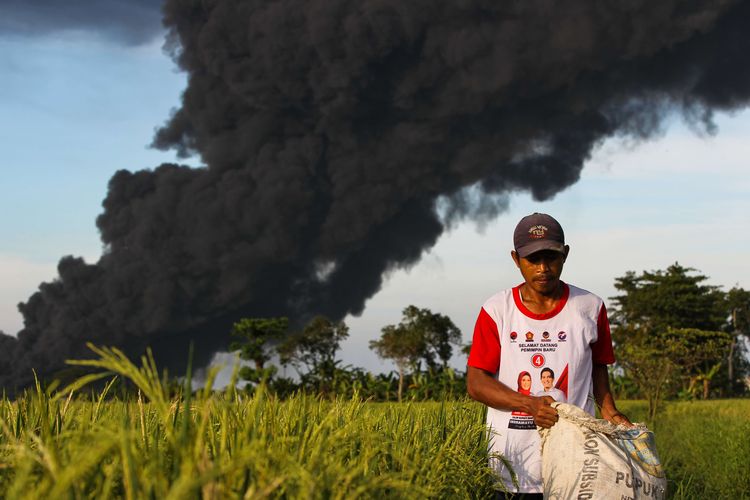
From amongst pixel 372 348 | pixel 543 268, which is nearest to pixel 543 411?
pixel 543 268

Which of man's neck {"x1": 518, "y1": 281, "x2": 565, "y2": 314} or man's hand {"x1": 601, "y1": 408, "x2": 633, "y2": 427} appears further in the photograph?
man's neck {"x1": 518, "y1": 281, "x2": 565, "y2": 314}

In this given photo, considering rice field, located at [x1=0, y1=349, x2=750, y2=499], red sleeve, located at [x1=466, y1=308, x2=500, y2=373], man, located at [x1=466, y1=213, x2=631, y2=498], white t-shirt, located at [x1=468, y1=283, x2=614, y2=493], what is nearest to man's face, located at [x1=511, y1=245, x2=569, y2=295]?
man, located at [x1=466, y1=213, x2=631, y2=498]

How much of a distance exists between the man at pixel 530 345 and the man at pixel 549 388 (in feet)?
0.08

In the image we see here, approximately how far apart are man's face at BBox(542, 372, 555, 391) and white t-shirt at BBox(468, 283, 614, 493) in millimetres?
20

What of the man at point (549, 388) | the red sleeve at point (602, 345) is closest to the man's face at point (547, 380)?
the man at point (549, 388)

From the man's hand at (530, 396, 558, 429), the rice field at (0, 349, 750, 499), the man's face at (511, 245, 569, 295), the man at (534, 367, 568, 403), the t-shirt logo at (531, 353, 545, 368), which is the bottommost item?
the rice field at (0, 349, 750, 499)

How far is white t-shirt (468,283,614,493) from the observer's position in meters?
3.69

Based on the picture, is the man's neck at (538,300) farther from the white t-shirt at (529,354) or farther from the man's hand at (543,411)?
the man's hand at (543,411)

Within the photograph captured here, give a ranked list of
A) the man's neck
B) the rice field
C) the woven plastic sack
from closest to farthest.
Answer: the rice field → the woven plastic sack → the man's neck

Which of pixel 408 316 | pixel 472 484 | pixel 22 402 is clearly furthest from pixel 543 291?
pixel 408 316

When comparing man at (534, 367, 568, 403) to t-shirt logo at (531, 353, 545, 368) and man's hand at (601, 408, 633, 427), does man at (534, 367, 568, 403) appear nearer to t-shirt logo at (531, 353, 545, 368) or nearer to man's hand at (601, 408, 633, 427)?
t-shirt logo at (531, 353, 545, 368)

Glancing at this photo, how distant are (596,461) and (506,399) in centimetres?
46

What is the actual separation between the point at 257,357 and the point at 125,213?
1560 inches

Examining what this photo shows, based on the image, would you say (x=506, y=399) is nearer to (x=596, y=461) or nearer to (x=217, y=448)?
(x=596, y=461)
